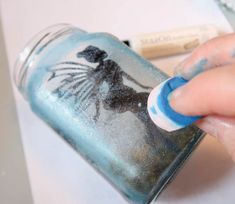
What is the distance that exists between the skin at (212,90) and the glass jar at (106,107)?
5 cm

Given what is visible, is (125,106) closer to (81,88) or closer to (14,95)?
(81,88)

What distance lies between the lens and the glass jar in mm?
272

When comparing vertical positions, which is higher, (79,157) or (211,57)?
(211,57)

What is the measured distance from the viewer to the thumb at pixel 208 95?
19cm

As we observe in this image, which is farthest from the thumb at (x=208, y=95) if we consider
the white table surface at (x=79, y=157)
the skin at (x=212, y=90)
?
the white table surface at (x=79, y=157)

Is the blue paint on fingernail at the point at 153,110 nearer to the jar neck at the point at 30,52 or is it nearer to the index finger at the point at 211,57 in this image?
the index finger at the point at 211,57

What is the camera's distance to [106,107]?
0.28m

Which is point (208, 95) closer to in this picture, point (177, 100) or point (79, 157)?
point (177, 100)

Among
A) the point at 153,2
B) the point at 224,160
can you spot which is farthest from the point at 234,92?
the point at 153,2

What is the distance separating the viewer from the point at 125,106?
11.1 inches

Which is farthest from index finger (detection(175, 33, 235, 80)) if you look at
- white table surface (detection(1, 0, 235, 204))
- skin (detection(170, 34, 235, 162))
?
white table surface (detection(1, 0, 235, 204))

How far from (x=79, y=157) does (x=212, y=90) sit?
0.56ft

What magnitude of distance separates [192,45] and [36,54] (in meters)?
0.16

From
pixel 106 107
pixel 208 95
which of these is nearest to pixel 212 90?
pixel 208 95
